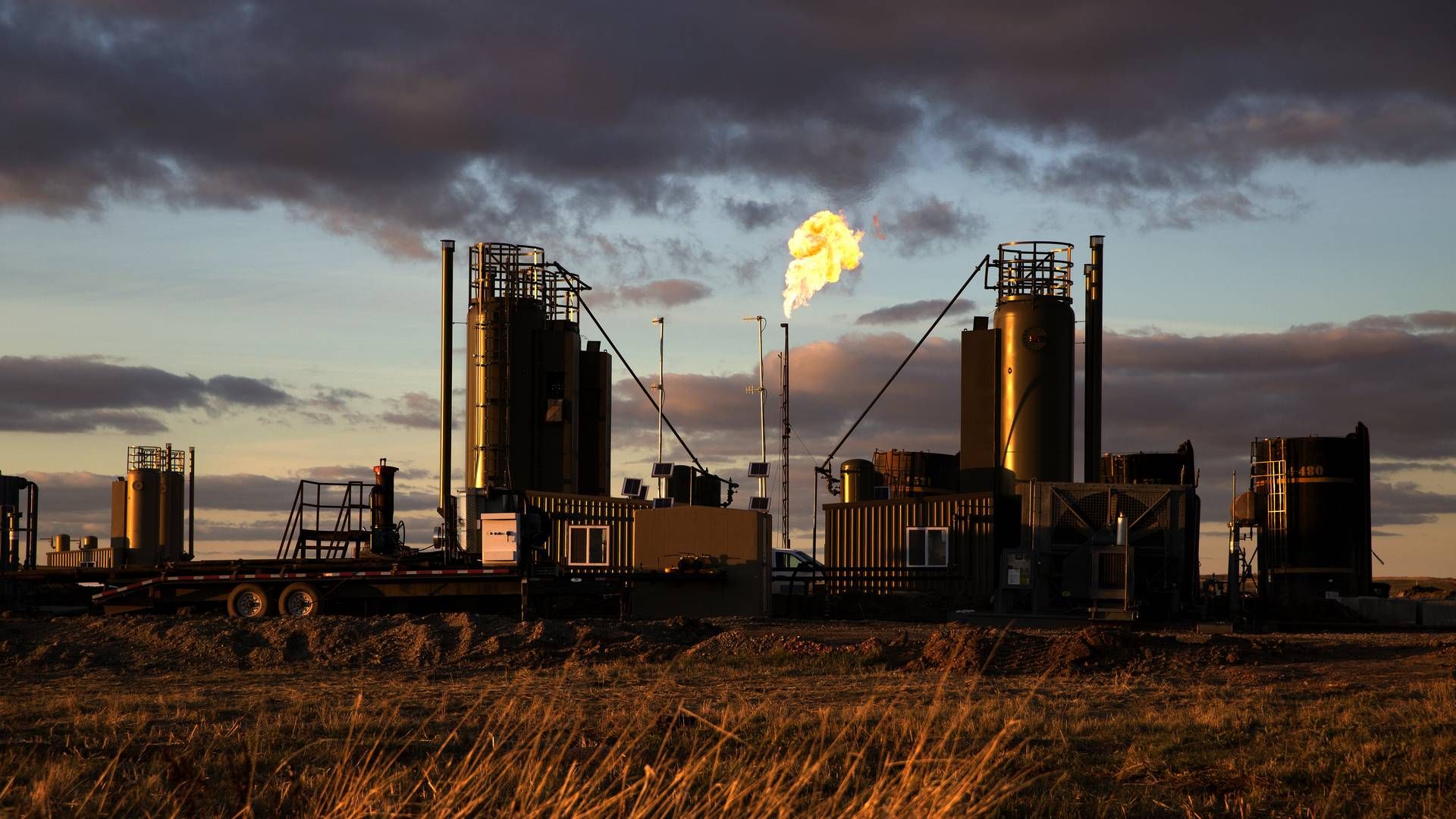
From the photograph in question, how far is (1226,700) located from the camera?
55.6 ft

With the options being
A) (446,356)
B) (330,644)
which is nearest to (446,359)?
(446,356)

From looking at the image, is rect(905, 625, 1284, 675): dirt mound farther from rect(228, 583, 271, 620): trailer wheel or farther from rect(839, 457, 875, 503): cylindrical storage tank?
rect(839, 457, 875, 503): cylindrical storage tank

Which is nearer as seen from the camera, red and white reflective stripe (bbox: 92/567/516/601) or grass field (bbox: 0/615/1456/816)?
grass field (bbox: 0/615/1456/816)

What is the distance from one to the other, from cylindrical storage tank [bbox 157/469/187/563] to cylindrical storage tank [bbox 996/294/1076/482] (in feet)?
→ 125

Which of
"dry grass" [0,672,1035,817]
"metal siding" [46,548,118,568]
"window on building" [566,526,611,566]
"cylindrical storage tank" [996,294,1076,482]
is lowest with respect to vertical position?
"metal siding" [46,548,118,568]

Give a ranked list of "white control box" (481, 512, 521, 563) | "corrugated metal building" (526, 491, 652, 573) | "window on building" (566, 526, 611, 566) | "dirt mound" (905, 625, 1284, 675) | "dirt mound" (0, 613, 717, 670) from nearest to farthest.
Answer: "dirt mound" (905, 625, 1284, 675)
"dirt mound" (0, 613, 717, 670)
"white control box" (481, 512, 521, 563)
"window on building" (566, 526, 611, 566)
"corrugated metal building" (526, 491, 652, 573)

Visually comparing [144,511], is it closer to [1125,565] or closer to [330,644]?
[330,644]

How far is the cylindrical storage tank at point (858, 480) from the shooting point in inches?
1868

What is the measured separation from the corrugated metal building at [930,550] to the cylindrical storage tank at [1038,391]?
10.7 feet

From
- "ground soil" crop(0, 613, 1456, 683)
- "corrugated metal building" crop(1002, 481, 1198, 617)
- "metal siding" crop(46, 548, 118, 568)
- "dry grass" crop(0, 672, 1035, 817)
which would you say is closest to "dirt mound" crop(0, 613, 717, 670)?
"ground soil" crop(0, 613, 1456, 683)

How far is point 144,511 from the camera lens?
209ft

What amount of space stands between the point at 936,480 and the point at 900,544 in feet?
44.8

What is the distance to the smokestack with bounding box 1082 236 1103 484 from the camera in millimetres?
43062

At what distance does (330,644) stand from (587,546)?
55.4 ft
